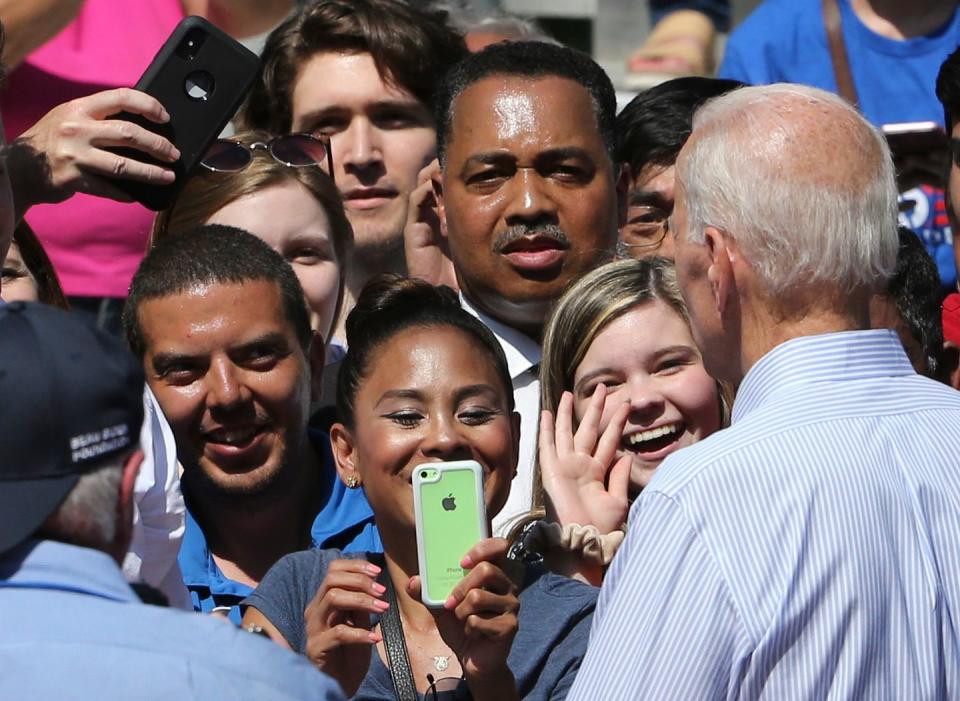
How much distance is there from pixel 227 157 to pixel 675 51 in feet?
11.5

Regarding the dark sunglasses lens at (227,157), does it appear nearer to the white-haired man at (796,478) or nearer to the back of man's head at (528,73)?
the back of man's head at (528,73)

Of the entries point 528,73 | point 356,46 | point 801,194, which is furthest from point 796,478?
point 356,46

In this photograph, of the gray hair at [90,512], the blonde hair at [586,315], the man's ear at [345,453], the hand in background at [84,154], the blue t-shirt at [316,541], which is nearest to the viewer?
the gray hair at [90,512]

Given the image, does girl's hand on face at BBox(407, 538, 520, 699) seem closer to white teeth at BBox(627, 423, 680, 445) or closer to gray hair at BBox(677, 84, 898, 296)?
gray hair at BBox(677, 84, 898, 296)

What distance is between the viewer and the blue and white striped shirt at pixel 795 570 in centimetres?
251

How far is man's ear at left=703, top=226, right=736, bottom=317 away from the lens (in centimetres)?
275

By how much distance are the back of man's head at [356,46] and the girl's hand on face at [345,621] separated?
2.41m

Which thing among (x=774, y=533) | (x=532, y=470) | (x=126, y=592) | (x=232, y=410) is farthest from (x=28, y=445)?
(x=532, y=470)

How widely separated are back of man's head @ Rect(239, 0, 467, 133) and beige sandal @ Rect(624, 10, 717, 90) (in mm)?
2247

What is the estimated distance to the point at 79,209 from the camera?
497 cm

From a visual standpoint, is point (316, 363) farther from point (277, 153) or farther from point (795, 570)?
point (795, 570)

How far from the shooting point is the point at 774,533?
254 cm

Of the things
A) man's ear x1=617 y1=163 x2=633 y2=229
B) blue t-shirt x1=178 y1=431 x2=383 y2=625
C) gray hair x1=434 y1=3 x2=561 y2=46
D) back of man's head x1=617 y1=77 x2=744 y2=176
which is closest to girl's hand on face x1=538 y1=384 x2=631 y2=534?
blue t-shirt x1=178 y1=431 x2=383 y2=625

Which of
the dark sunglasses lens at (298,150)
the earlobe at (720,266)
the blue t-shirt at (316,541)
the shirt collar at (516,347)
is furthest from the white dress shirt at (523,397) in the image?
the earlobe at (720,266)
